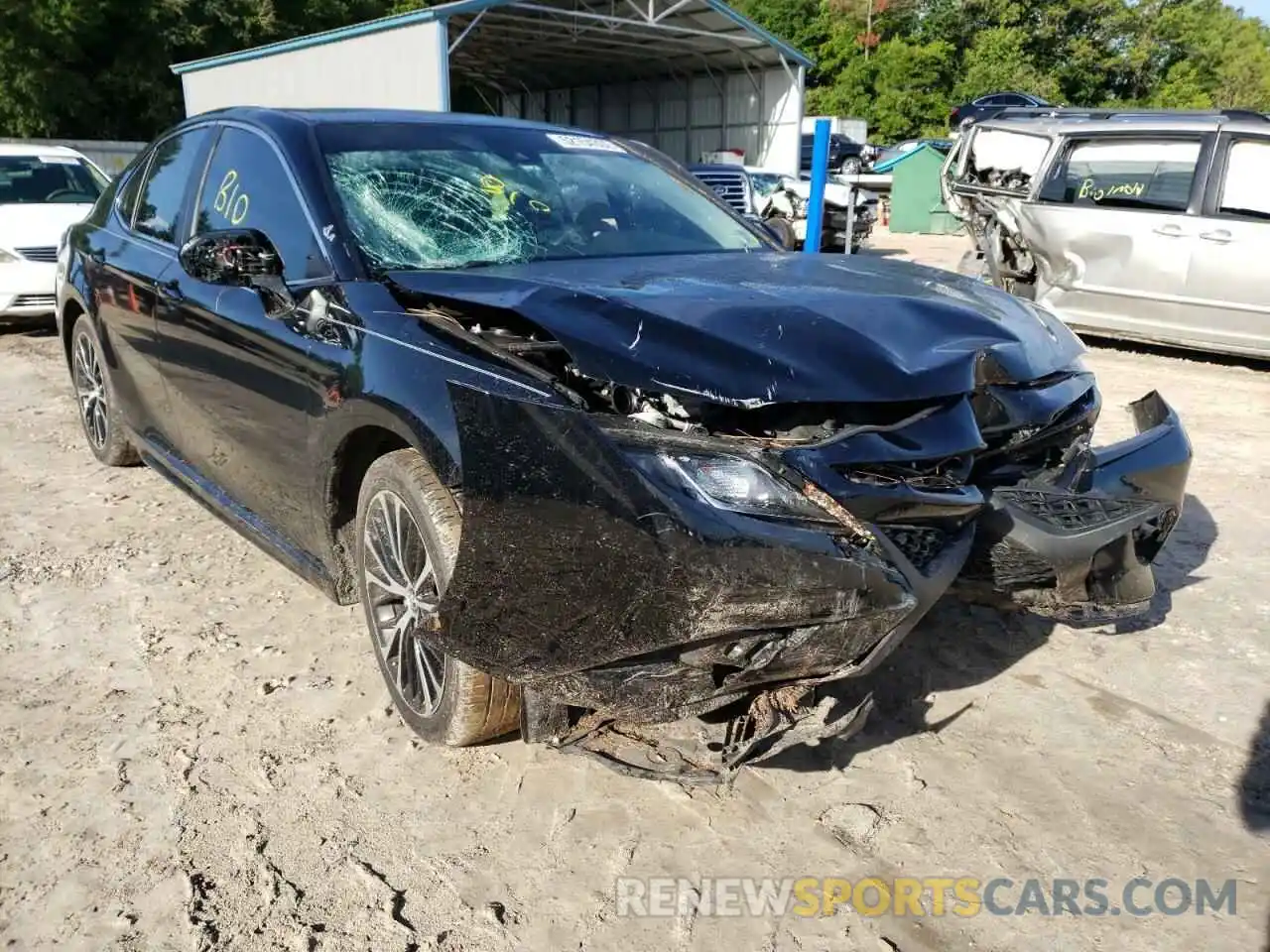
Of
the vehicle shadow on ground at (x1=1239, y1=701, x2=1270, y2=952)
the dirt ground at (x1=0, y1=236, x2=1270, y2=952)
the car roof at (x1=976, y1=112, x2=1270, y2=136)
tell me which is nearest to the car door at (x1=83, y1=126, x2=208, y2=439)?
the dirt ground at (x1=0, y1=236, x2=1270, y2=952)

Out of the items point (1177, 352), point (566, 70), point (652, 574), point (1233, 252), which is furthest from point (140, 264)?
point (566, 70)

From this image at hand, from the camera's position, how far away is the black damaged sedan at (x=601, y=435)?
212 centimetres

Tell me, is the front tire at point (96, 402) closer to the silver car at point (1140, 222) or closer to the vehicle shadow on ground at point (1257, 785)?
the vehicle shadow on ground at point (1257, 785)

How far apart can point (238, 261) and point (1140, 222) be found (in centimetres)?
710

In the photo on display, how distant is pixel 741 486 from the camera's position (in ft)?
7.02

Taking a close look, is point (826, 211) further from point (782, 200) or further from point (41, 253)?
point (41, 253)

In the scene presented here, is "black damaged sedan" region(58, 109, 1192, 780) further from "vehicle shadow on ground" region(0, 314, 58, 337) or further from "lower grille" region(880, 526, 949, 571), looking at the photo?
"vehicle shadow on ground" region(0, 314, 58, 337)

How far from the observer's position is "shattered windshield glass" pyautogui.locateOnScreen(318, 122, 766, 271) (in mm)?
3154

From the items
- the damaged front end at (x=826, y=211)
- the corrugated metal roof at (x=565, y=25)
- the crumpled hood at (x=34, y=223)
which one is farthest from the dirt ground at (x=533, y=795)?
the corrugated metal roof at (x=565, y=25)

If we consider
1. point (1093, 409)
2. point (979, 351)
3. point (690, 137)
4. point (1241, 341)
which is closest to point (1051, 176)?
point (1241, 341)

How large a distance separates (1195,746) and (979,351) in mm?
1322

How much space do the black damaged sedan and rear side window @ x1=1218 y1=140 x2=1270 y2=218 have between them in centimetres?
489

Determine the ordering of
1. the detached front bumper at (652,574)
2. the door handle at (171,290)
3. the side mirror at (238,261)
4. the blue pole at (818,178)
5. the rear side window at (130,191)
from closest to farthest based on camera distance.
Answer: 1. the detached front bumper at (652,574)
2. the side mirror at (238,261)
3. the door handle at (171,290)
4. the rear side window at (130,191)
5. the blue pole at (818,178)

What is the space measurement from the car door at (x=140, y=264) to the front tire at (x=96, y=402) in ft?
0.84
